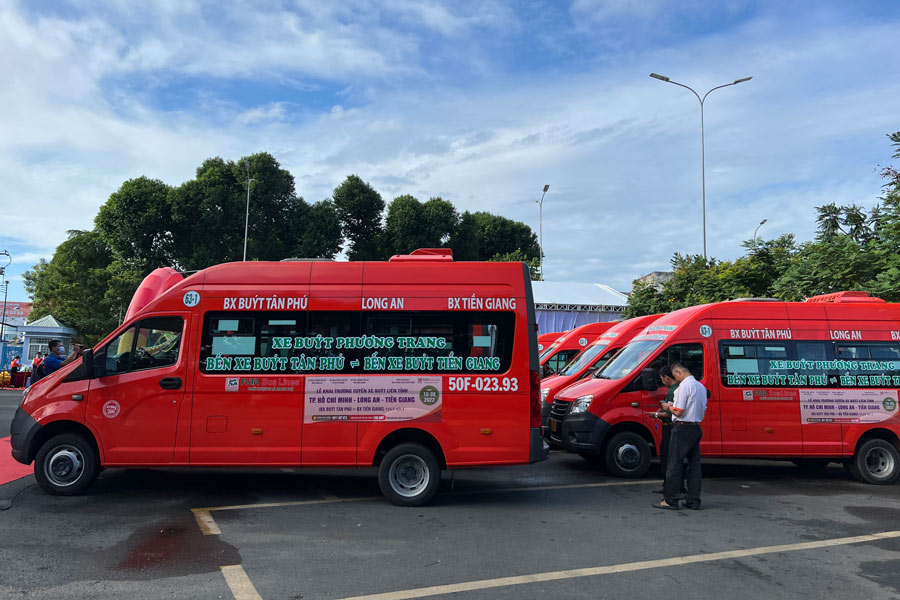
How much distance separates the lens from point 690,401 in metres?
7.25

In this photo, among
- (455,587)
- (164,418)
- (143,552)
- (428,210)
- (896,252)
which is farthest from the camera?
(428,210)

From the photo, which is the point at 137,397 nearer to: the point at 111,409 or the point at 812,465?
the point at 111,409

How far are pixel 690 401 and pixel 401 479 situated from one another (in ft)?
11.2

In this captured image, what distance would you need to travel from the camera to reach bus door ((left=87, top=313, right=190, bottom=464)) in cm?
702

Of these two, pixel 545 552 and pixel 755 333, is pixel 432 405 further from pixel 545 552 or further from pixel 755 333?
pixel 755 333

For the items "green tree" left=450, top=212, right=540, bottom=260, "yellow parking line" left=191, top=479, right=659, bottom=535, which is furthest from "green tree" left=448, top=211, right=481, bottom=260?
"yellow parking line" left=191, top=479, right=659, bottom=535

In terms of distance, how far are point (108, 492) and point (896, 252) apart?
1402cm

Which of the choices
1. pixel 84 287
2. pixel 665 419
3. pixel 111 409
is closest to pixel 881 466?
pixel 665 419

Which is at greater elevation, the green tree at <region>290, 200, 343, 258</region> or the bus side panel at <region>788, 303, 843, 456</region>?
the green tree at <region>290, 200, 343, 258</region>

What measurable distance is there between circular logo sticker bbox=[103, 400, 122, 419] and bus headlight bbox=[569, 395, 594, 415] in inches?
231

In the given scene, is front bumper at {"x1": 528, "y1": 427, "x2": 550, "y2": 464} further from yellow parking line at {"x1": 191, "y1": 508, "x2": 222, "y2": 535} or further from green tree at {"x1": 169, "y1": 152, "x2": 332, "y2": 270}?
green tree at {"x1": 169, "y1": 152, "x2": 332, "y2": 270}

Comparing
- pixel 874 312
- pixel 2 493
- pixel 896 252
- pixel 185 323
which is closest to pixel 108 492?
pixel 2 493

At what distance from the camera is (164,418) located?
702 cm

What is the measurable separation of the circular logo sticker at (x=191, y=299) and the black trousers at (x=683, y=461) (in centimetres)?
570
